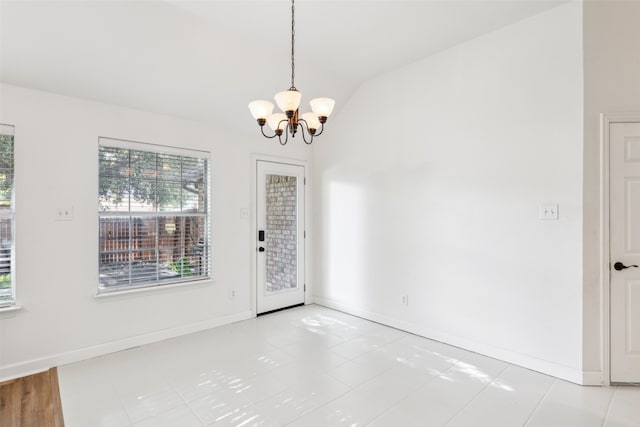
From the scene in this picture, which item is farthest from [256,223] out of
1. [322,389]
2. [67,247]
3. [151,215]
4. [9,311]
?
[9,311]

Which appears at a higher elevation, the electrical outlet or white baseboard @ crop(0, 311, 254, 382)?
the electrical outlet

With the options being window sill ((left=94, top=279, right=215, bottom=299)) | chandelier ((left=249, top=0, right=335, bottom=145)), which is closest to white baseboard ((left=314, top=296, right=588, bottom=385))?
window sill ((left=94, top=279, right=215, bottom=299))

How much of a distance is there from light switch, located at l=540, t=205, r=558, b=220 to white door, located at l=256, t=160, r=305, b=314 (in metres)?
2.98

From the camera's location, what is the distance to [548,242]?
2.83 metres

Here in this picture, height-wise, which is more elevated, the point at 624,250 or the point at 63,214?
the point at 63,214

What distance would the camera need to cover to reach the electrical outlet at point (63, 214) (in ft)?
9.87

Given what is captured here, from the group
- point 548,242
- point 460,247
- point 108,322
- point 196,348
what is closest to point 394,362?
point 460,247

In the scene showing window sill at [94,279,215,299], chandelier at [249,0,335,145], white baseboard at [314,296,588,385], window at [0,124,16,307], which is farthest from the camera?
window sill at [94,279,215,299]

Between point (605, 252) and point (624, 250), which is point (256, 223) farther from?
point (624, 250)

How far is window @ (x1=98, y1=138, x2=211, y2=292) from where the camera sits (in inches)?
132

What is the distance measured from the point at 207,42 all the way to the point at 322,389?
3132 mm

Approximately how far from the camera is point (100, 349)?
3225 millimetres

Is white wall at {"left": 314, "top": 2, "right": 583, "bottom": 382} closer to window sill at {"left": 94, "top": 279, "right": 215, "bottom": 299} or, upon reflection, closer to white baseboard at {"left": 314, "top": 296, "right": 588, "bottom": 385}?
white baseboard at {"left": 314, "top": 296, "right": 588, "bottom": 385}

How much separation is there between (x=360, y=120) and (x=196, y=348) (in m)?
3.23
